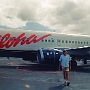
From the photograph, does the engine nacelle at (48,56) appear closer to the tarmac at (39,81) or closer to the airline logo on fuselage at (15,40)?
the airline logo on fuselage at (15,40)

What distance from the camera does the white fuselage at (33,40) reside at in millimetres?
20312

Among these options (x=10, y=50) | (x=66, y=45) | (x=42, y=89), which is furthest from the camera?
(x=66, y=45)

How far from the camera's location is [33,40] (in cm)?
2144

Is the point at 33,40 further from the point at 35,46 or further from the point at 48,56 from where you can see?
the point at 48,56

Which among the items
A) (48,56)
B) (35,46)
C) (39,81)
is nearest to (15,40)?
(35,46)

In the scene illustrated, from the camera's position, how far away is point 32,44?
21.3m

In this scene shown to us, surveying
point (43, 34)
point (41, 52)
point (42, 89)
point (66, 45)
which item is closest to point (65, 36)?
point (66, 45)

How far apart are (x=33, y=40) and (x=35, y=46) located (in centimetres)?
70

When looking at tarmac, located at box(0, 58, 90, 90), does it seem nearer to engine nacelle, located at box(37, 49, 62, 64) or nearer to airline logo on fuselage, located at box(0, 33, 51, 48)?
engine nacelle, located at box(37, 49, 62, 64)

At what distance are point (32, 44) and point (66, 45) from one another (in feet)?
15.1

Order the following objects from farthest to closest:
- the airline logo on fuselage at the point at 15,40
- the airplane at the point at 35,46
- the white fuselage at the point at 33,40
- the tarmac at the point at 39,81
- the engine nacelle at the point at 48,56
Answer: the white fuselage at the point at 33,40 → the airline logo on fuselage at the point at 15,40 → the airplane at the point at 35,46 → the engine nacelle at the point at 48,56 → the tarmac at the point at 39,81

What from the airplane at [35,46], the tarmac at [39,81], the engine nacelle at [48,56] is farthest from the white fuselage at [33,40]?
the tarmac at [39,81]

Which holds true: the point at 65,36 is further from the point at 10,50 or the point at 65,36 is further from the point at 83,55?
the point at 10,50

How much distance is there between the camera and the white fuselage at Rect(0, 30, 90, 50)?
66.6 feet
